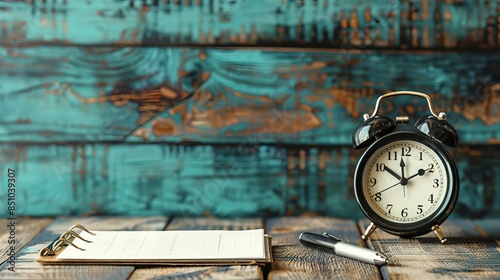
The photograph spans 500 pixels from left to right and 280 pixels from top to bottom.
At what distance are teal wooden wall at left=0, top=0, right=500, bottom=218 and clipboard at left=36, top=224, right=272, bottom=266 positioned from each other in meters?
0.33

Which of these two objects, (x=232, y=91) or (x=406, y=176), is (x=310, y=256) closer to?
(x=406, y=176)

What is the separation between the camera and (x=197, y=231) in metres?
1.54

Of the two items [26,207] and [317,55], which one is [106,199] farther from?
[317,55]

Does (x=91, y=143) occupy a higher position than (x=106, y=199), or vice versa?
(x=91, y=143)

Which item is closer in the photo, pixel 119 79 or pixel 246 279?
pixel 246 279

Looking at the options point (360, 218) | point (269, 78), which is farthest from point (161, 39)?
point (360, 218)

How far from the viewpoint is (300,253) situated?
4.68ft

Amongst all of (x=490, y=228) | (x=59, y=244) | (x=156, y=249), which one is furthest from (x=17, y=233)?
(x=490, y=228)

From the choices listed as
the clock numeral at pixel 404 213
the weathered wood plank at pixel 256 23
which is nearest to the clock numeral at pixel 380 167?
the clock numeral at pixel 404 213

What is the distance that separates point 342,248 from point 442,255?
224 millimetres

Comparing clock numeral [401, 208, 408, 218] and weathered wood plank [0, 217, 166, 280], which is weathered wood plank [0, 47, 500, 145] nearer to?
weathered wood plank [0, 217, 166, 280]

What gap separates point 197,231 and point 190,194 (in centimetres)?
30

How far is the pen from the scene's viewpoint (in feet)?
4.32

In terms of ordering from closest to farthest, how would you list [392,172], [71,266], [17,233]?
1. [71,266]
2. [392,172]
3. [17,233]
